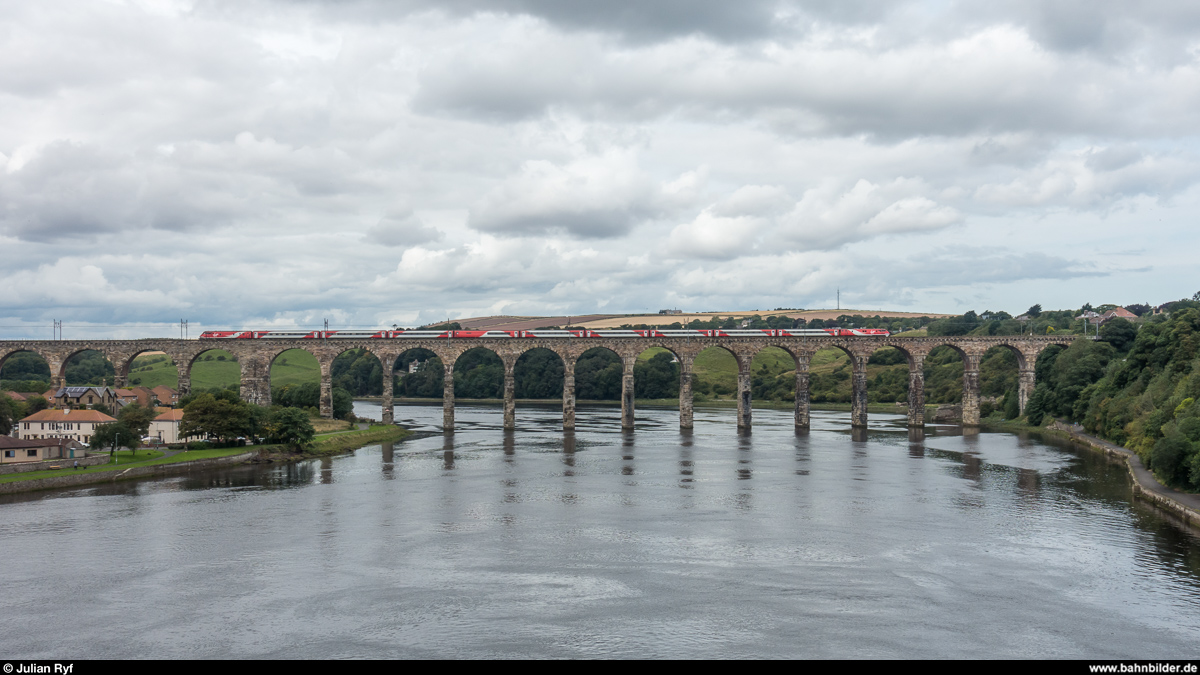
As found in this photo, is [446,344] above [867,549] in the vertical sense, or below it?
above

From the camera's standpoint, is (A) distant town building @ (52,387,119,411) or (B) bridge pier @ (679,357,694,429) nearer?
(A) distant town building @ (52,387,119,411)

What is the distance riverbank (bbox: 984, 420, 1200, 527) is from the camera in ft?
133

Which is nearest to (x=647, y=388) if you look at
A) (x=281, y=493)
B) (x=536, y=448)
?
(x=536, y=448)

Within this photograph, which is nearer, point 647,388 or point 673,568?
point 673,568

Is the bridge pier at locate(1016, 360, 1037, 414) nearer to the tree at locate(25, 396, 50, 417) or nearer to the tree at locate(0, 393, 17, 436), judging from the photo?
the tree at locate(0, 393, 17, 436)

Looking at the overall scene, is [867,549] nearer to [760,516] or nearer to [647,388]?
[760,516]

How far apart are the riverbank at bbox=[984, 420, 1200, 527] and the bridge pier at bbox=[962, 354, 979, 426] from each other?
1116cm

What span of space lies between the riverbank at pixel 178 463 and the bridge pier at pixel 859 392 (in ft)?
172

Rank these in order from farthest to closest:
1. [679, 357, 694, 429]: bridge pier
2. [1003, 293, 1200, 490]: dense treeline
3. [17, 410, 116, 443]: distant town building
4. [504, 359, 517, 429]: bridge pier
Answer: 1. [679, 357, 694, 429]: bridge pier
2. [504, 359, 517, 429]: bridge pier
3. [17, 410, 116, 443]: distant town building
4. [1003, 293, 1200, 490]: dense treeline

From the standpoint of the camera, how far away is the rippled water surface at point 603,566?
83.0 feet

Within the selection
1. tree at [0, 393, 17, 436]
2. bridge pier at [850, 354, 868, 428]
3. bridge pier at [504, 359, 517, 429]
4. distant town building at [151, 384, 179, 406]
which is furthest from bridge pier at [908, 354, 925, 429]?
tree at [0, 393, 17, 436]

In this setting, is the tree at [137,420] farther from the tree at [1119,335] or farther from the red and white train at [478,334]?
the tree at [1119,335]
